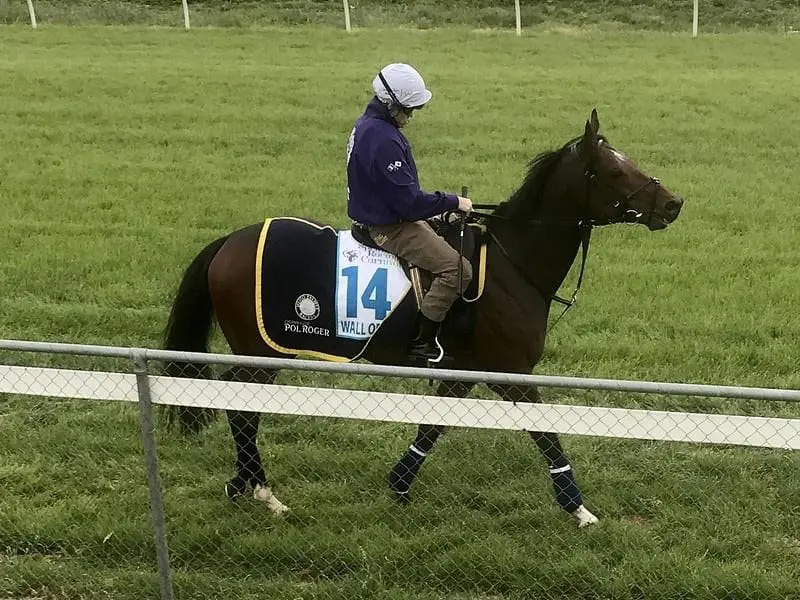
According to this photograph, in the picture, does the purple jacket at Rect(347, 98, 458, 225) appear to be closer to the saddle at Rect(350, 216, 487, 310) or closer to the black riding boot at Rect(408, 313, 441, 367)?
the saddle at Rect(350, 216, 487, 310)

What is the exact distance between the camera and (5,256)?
9.50 meters

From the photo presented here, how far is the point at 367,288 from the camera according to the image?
5.16 meters

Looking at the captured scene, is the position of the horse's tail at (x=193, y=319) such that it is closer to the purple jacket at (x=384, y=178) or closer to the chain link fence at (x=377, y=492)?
the chain link fence at (x=377, y=492)

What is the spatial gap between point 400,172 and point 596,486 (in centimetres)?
228

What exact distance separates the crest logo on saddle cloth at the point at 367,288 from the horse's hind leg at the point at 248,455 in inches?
23.7

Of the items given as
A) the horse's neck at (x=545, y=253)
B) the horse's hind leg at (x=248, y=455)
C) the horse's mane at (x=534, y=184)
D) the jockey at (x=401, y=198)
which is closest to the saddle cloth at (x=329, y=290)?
the jockey at (x=401, y=198)

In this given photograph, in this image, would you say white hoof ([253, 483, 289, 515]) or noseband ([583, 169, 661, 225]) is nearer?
noseband ([583, 169, 661, 225])

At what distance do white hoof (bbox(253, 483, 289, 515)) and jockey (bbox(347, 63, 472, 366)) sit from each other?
3.80 ft

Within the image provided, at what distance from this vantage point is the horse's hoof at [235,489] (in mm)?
5340

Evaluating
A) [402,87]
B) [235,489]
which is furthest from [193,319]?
[402,87]

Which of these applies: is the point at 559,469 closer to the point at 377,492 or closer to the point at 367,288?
the point at 377,492

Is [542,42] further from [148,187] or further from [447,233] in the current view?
[447,233]

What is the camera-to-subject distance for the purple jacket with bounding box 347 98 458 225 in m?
4.82

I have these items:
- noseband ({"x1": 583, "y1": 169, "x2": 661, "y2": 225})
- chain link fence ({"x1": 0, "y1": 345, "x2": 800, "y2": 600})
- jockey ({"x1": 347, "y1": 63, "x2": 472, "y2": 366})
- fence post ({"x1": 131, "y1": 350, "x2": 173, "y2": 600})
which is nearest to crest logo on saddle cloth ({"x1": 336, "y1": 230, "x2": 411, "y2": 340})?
jockey ({"x1": 347, "y1": 63, "x2": 472, "y2": 366})
